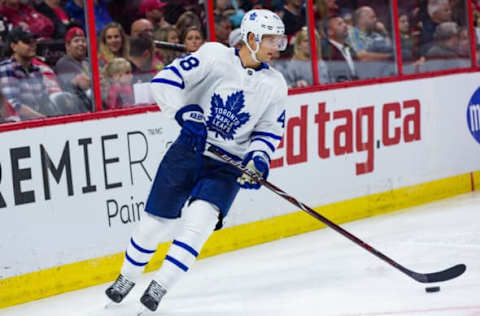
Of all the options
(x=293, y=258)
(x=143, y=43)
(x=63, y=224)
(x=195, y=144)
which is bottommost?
(x=293, y=258)

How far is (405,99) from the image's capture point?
6547mm

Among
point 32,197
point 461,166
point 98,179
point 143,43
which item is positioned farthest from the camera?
point 461,166

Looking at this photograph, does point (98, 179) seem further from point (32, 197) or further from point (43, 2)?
point (43, 2)

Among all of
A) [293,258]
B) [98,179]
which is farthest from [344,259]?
[98,179]

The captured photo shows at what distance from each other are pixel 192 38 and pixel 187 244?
5.74 ft

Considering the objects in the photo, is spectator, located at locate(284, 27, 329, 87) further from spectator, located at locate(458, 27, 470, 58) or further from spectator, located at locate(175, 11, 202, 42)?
spectator, located at locate(458, 27, 470, 58)

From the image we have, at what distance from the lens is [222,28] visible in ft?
17.8

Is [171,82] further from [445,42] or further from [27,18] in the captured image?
[445,42]

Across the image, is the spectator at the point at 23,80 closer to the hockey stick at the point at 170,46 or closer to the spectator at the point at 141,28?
the spectator at the point at 141,28

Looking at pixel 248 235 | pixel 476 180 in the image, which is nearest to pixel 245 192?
pixel 248 235

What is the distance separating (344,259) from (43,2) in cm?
194

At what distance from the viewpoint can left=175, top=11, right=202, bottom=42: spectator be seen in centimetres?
520

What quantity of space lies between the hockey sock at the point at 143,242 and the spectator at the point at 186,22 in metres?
1.47

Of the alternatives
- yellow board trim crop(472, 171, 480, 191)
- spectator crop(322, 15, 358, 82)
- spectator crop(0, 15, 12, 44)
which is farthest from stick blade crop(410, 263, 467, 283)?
yellow board trim crop(472, 171, 480, 191)
